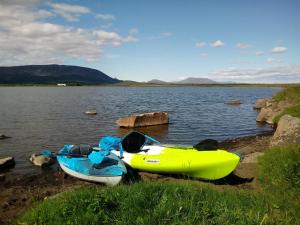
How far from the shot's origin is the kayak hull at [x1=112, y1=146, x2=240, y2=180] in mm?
11539

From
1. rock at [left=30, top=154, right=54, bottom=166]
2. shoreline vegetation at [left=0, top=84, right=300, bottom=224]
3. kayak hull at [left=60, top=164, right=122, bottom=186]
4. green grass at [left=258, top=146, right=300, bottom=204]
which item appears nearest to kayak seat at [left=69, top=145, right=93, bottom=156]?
kayak hull at [left=60, top=164, right=122, bottom=186]

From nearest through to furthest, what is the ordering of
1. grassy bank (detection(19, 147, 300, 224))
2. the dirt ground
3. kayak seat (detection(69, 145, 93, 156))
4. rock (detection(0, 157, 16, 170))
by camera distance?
grassy bank (detection(19, 147, 300, 224)) → the dirt ground → kayak seat (detection(69, 145, 93, 156)) → rock (detection(0, 157, 16, 170))

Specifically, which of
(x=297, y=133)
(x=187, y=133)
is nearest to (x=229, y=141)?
(x=187, y=133)

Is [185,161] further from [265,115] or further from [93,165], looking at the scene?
[265,115]

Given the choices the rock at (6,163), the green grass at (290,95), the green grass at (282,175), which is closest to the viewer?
the green grass at (282,175)

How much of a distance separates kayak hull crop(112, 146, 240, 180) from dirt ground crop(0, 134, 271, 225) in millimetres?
365

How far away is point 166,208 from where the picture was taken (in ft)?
19.2

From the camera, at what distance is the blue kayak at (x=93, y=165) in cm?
1162

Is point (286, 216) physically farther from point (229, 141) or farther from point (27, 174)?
point (229, 141)

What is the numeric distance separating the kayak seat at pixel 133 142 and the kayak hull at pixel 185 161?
0.39m

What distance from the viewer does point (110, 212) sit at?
238 inches

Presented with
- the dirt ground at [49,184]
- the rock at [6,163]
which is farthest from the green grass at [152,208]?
the rock at [6,163]

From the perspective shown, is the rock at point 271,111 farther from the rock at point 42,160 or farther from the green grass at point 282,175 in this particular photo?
the rock at point 42,160

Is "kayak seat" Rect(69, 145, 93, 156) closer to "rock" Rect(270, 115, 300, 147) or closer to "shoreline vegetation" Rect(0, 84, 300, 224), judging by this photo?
"shoreline vegetation" Rect(0, 84, 300, 224)
